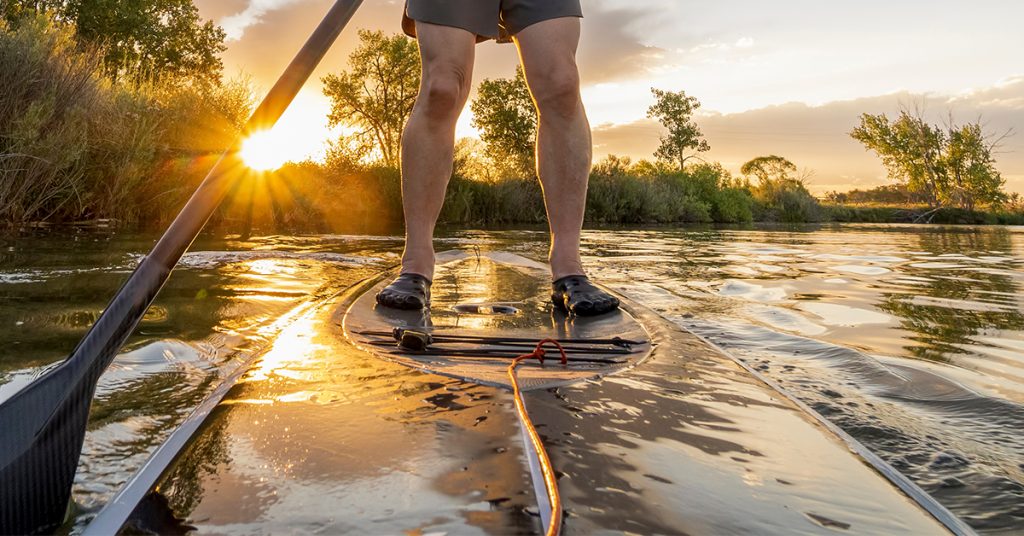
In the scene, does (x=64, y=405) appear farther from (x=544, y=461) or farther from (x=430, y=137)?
(x=430, y=137)

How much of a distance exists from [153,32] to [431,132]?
119 feet

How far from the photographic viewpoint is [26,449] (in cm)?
78

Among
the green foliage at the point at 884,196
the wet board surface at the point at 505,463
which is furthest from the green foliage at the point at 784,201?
the wet board surface at the point at 505,463

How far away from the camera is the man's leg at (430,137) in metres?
2.35

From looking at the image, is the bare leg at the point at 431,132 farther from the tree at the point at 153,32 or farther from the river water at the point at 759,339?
the tree at the point at 153,32

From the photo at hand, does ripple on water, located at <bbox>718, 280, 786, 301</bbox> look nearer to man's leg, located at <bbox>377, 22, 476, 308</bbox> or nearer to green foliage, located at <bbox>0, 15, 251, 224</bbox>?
man's leg, located at <bbox>377, 22, 476, 308</bbox>

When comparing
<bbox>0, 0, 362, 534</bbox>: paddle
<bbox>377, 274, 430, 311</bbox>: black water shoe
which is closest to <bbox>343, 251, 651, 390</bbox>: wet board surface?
<bbox>377, 274, 430, 311</bbox>: black water shoe

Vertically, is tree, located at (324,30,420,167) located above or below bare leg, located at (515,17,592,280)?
above

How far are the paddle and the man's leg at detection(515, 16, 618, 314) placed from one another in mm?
1276

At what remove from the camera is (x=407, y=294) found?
6.82 feet

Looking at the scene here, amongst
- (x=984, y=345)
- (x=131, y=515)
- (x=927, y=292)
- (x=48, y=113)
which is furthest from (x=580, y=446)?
(x=48, y=113)

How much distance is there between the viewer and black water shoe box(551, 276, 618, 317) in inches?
80.2

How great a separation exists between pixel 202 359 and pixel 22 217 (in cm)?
638

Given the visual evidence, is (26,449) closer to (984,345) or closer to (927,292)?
(984,345)
